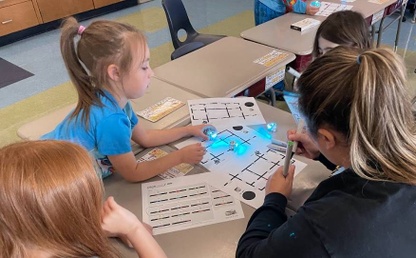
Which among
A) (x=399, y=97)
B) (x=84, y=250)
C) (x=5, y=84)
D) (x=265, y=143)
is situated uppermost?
(x=399, y=97)

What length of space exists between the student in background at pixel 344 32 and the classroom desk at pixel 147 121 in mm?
586

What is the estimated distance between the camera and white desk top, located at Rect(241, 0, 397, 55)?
194cm

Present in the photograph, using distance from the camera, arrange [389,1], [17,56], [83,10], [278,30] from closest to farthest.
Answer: [278,30]
[389,1]
[17,56]
[83,10]

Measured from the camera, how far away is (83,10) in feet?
14.6

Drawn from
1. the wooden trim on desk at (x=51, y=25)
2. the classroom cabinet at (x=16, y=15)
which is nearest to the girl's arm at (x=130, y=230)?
the wooden trim on desk at (x=51, y=25)

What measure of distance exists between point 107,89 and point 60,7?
3.56 meters

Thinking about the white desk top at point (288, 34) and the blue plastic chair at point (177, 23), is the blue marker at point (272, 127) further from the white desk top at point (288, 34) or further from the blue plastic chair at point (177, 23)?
the blue plastic chair at point (177, 23)

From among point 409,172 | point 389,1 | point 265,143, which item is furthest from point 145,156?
point 389,1

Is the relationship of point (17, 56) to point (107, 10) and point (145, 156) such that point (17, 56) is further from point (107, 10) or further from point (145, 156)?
point (145, 156)

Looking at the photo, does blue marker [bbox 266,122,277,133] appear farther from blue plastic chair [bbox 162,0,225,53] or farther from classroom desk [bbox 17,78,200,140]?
blue plastic chair [bbox 162,0,225,53]

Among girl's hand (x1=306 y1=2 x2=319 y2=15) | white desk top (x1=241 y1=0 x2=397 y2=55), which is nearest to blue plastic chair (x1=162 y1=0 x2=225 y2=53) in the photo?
white desk top (x1=241 y1=0 x2=397 y2=55)

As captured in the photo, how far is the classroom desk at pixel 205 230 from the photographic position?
905 mm

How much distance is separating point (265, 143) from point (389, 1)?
1.87 metres

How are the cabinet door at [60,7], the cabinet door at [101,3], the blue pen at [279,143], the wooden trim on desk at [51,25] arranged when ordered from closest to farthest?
the blue pen at [279,143], the wooden trim on desk at [51,25], the cabinet door at [60,7], the cabinet door at [101,3]
